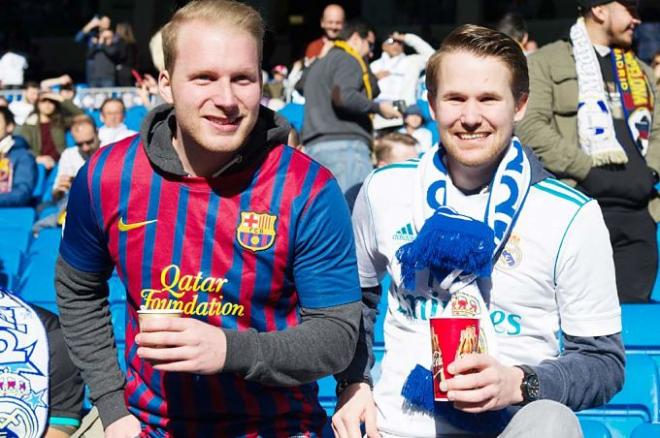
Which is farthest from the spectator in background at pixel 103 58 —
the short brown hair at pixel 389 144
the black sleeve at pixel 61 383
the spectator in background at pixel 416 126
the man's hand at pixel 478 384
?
the man's hand at pixel 478 384

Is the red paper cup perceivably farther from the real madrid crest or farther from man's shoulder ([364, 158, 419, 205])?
man's shoulder ([364, 158, 419, 205])

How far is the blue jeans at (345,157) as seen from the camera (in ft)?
22.4

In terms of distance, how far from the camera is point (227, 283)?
2.35m

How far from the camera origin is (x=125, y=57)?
14781 mm

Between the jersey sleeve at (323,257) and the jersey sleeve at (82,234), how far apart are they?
46cm

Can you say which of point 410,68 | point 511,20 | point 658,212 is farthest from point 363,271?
point 410,68

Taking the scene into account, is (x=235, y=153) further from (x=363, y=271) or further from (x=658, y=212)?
(x=658, y=212)

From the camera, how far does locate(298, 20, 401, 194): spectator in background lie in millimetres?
6875

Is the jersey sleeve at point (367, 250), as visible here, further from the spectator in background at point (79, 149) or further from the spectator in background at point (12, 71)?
the spectator in background at point (12, 71)

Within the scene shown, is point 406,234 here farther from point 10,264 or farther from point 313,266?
point 10,264

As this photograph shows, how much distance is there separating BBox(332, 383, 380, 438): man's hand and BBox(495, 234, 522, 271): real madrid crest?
17.6 inches

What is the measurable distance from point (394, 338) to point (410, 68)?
301 inches

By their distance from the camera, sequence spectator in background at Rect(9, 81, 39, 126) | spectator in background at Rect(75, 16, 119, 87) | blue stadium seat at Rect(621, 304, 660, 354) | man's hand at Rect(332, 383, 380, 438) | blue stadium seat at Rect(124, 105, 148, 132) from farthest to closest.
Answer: spectator in background at Rect(75, 16, 119, 87) → spectator in background at Rect(9, 81, 39, 126) → blue stadium seat at Rect(124, 105, 148, 132) → blue stadium seat at Rect(621, 304, 660, 354) → man's hand at Rect(332, 383, 380, 438)

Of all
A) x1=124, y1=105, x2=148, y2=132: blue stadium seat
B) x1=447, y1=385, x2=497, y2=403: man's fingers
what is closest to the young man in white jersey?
x1=447, y1=385, x2=497, y2=403: man's fingers
